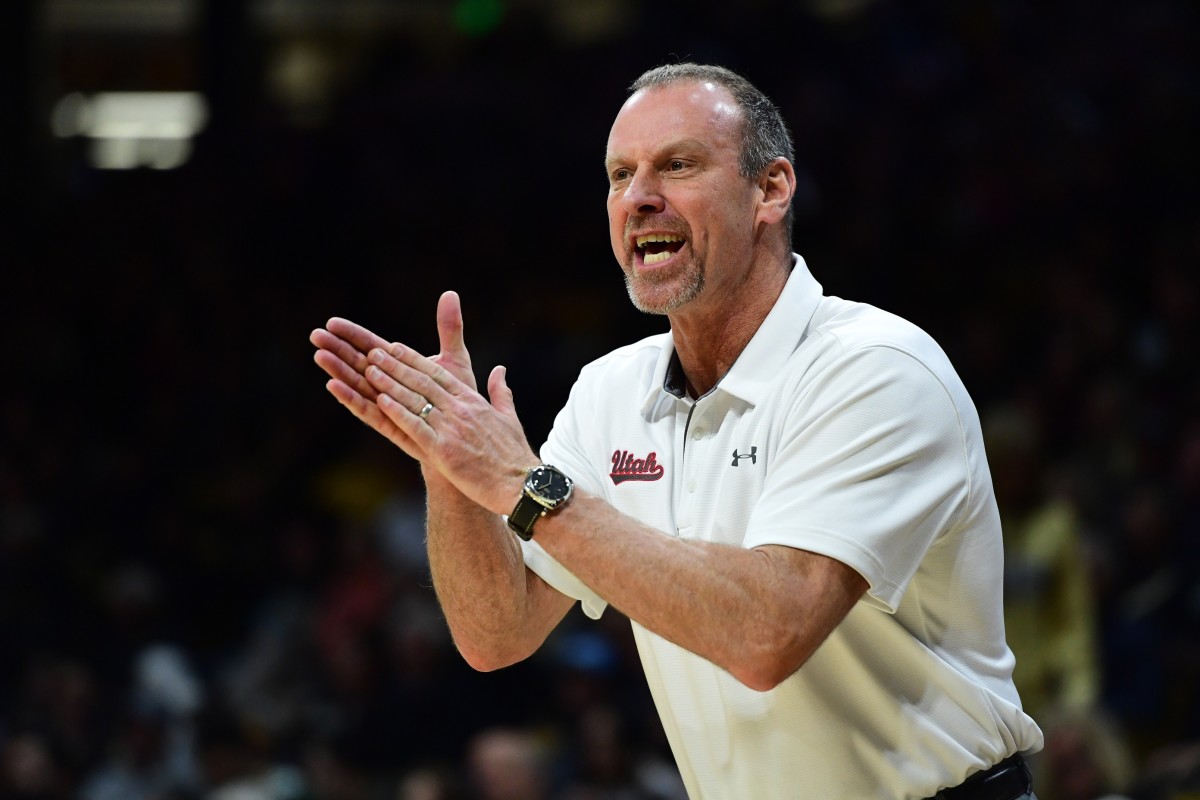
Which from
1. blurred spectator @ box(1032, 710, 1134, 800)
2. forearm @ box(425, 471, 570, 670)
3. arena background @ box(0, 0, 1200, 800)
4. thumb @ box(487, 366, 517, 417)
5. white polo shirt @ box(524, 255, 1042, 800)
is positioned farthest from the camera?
arena background @ box(0, 0, 1200, 800)

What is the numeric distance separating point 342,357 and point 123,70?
42.9 feet

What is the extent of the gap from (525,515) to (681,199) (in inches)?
29.2

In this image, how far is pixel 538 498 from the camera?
2590 millimetres

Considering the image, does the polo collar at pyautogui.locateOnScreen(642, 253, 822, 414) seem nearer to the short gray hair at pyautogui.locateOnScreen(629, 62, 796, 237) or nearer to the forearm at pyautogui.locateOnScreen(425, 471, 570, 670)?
the short gray hair at pyautogui.locateOnScreen(629, 62, 796, 237)

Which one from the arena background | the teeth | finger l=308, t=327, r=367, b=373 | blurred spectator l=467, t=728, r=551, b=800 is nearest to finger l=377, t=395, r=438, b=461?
finger l=308, t=327, r=367, b=373

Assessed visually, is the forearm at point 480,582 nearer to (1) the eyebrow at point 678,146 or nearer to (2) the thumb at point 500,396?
(2) the thumb at point 500,396

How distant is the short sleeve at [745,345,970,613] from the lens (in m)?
2.53

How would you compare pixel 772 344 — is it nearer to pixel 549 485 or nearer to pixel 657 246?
pixel 657 246

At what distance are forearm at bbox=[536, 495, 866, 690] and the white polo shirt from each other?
5cm

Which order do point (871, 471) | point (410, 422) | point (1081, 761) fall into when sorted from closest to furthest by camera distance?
point (871, 471), point (410, 422), point (1081, 761)

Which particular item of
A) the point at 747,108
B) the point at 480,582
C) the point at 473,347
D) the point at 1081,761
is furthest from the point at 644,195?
the point at 473,347

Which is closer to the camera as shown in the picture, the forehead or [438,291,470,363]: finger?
[438,291,470,363]: finger

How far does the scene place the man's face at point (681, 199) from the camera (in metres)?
2.98

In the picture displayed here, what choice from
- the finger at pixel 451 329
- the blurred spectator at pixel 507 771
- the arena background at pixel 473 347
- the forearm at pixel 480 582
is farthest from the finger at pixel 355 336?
the blurred spectator at pixel 507 771
